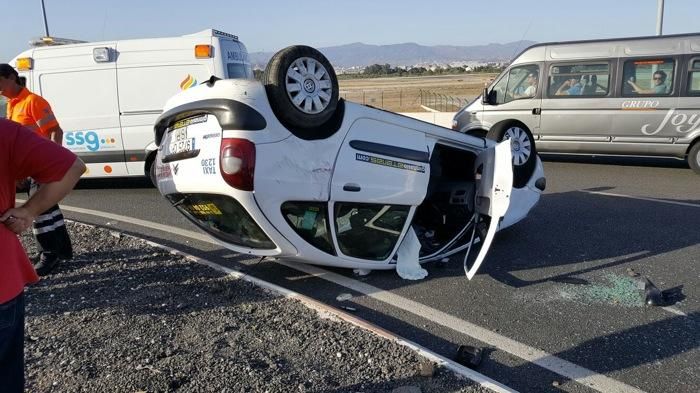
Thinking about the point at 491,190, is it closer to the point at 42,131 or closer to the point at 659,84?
the point at 42,131

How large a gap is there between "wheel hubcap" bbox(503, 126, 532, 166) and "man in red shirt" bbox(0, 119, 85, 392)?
177 inches

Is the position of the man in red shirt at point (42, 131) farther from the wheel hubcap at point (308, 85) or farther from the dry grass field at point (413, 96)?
the dry grass field at point (413, 96)

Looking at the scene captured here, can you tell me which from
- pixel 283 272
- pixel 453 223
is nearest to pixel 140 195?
pixel 283 272

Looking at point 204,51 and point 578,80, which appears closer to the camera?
point 204,51

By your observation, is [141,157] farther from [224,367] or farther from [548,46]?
[548,46]

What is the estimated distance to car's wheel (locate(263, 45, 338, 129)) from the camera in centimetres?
383

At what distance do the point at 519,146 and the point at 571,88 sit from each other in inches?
206

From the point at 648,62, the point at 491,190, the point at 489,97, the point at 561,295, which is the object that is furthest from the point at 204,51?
the point at 648,62

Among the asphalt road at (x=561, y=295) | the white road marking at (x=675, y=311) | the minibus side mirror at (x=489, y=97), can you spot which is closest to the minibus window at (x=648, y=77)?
the minibus side mirror at (x=489, y=97)

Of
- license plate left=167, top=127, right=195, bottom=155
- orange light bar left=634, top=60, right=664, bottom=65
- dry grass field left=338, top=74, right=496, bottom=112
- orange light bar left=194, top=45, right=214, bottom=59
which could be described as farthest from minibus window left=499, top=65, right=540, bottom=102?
dry grass field left=338, top=74, right=496, bottom=112

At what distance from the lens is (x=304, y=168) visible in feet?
13.0

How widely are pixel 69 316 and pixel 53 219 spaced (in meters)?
1.36

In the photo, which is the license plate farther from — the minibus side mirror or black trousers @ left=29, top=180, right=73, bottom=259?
the minibus side mirror

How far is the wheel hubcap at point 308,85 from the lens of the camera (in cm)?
388
